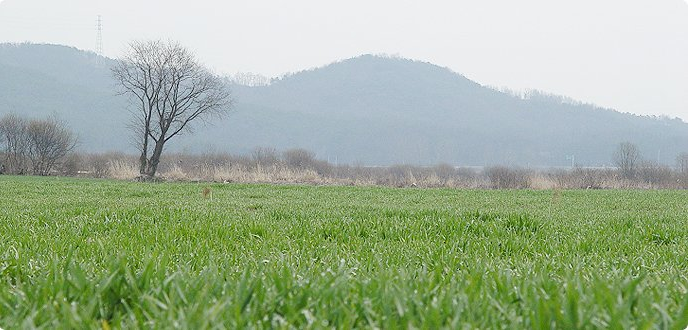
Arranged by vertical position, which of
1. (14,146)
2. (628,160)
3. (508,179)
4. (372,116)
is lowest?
(508,179)

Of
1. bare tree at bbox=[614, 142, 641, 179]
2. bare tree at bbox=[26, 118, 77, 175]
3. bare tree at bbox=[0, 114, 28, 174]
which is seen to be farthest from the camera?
bare tree at bbox=[614, 142, 641, 179]

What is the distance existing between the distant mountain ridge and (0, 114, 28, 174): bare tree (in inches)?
2876

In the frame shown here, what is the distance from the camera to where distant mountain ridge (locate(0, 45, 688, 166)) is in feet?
463

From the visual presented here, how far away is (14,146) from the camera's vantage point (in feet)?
147

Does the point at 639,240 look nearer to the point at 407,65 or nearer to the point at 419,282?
the point at 419,282

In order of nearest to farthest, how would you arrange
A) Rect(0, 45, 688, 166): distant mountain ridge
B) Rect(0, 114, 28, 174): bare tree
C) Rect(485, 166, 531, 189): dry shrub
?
Rect(485, 166, 531, 189): dry shrub → Rect(0, 114, 28, 174): bare tree → Rect(0, 45, 688, 166): distant mountain ridge

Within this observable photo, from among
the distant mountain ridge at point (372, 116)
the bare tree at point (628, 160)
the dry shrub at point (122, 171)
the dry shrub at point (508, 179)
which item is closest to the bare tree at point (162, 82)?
the dry shrub at point (122, 171)

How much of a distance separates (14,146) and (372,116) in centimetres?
12890

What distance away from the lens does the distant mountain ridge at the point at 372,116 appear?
5561 inches

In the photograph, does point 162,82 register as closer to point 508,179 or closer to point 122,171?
point 122,171

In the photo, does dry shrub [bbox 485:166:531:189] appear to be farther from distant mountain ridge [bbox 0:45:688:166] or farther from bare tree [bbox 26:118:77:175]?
distant mountain ridge [bbox 0:45:688:166]

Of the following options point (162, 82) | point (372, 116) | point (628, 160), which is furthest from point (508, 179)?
point (372, 116)

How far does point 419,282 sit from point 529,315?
0.62m

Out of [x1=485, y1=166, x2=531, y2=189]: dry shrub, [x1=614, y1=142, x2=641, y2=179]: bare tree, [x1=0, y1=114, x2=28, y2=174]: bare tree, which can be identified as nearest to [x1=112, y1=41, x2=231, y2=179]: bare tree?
[x1=0, y1=114, x2=28, y2=174]: bare tree
